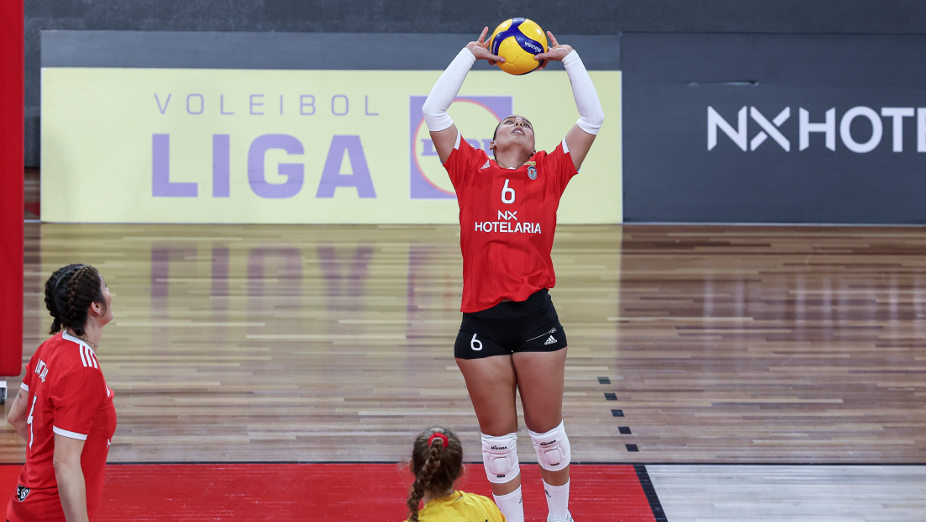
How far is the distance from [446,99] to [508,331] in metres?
0.78

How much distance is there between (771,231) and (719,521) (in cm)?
803

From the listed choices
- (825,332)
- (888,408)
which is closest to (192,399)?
(888,408)

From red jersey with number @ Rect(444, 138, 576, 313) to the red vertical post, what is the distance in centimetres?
266

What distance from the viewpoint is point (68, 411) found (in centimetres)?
238

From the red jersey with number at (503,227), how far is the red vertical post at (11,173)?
A: 2.66 metres

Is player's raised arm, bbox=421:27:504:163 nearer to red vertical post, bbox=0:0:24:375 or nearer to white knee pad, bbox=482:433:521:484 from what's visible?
white knee pad, bbox=482:433:521:484

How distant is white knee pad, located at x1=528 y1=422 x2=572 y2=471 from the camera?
11.3 feet

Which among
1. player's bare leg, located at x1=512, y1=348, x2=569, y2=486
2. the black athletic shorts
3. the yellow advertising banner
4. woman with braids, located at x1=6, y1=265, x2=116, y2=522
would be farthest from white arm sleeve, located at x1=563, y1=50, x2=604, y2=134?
the yellow advertising banner

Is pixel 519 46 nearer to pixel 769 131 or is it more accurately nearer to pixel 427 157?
pixel 427 157

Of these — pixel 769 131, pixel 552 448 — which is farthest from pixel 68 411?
pixel 769 131

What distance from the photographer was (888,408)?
512 centimetres

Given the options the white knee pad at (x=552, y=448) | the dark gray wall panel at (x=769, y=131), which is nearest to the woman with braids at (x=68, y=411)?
the white knee pad at (x=552, y=448)

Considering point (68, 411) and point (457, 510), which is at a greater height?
point (68, 411)

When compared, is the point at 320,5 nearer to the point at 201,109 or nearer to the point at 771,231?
the point at 201,109
